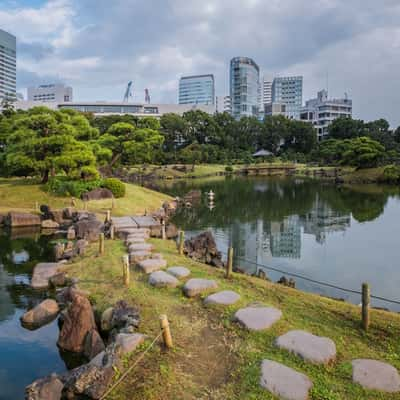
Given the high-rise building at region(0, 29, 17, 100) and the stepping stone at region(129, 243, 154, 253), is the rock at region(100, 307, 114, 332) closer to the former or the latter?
the stepping stone at region(129, 243, 154, 253)

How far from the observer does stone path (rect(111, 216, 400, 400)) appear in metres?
3.95

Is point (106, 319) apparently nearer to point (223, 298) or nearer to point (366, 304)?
point (223, 298)

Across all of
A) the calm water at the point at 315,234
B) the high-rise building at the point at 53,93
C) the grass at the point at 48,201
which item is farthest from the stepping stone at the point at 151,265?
the high-rise building at the point at 53,93

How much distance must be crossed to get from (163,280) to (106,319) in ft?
4.09

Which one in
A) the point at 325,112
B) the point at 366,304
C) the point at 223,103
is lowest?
the point at 366,304

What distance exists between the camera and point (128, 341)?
197 inches

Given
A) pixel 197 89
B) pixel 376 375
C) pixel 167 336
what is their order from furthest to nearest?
pixel 197 89
pixel 167 336
pixel 376 375

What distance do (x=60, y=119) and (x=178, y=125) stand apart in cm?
3835

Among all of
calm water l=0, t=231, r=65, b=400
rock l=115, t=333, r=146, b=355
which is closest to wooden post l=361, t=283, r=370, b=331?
rock l=115, t=333, r=146, b=355

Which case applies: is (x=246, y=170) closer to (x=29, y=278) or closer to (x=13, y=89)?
(x=29, y=278)

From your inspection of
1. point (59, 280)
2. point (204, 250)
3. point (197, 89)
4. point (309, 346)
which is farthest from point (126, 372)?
point (197, 89)

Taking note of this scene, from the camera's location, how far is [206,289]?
6.55 meters

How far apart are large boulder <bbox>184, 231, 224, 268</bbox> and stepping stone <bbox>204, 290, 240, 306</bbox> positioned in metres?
4.63

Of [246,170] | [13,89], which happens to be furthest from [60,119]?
[13,89]
